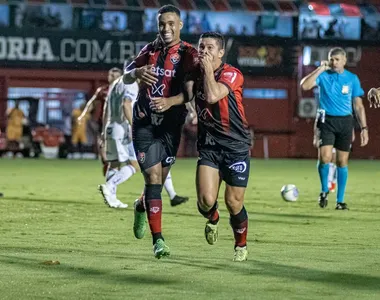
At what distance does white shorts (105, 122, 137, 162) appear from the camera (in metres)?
16.3

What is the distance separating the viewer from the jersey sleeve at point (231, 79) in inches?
377

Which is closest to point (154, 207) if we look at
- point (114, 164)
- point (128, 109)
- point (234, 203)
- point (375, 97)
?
point (234, 203)

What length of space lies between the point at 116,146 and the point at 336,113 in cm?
320

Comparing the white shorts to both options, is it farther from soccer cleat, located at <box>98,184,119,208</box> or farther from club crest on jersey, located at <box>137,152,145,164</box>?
club crest on jersey, located at <box>137,152,145,164</box>

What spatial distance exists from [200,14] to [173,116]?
31.1 meters

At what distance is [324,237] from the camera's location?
12039 mm

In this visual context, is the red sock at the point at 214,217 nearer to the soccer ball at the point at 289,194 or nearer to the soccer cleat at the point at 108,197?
the soccer cleat at the point at 108,197

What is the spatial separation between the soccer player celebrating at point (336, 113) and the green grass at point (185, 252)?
511 millimetres

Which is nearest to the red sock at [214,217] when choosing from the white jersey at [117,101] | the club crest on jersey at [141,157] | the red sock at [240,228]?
the red sock at [240,228]

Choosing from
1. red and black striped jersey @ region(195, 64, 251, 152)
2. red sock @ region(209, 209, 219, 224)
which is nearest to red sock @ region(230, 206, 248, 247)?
red sock @ region(209, 209, 219, 224)

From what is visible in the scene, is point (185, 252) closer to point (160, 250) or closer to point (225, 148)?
point (160, 250)

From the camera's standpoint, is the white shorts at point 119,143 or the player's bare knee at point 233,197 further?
the white shorts at point 119,143

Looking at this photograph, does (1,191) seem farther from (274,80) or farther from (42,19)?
(274,80)

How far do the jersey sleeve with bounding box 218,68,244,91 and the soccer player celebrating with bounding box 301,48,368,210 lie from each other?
6811 mm
